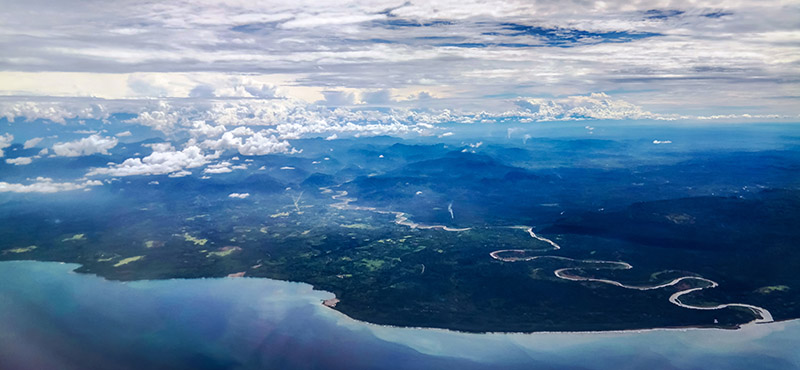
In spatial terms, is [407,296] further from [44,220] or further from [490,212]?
[44,220]

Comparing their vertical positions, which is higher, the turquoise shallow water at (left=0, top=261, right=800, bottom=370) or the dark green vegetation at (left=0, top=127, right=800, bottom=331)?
the turquoise shallow water at (left=0, top=261, right=800, bottom=370)

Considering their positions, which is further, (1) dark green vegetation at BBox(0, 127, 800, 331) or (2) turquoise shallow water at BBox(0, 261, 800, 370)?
(1) dark green vegetation at BBox(0, 127, 800, 331)

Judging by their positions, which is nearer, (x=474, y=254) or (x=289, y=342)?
(x=289, y=342)

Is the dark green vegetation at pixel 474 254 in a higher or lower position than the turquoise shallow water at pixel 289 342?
lower

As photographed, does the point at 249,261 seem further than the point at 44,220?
No

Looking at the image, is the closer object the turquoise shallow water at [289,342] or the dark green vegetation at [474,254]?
the turquoise shallow water at [289,342]

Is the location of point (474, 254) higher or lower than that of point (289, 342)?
lower

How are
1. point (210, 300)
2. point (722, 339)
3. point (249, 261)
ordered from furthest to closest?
point (249, 261), point (210, 300), point (722, 339)

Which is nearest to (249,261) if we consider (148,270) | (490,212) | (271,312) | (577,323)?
(148,270)
